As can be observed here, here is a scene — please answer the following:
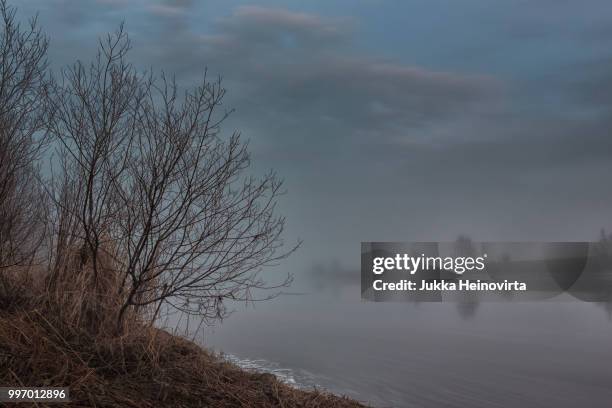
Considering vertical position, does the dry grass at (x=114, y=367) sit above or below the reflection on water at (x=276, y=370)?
A: above

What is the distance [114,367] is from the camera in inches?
197

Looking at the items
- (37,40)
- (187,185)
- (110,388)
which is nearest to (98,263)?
(187,185)

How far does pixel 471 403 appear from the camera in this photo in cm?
904

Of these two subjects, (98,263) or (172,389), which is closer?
(172,389)

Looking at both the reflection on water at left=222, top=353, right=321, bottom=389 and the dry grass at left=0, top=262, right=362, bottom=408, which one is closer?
the dry grass at left=0, top=262, right=362, bottom=408

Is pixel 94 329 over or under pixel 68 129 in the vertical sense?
under

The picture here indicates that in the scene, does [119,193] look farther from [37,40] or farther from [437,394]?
[437,394]

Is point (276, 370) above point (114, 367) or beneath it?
beneath

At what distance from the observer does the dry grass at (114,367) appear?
4543 mm

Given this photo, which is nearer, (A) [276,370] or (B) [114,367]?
(B) [114,367]

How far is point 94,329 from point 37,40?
13.6ft

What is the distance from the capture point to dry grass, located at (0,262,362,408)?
4.54 meters

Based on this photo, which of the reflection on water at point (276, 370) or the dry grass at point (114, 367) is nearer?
the dry grass at point (114, 367)

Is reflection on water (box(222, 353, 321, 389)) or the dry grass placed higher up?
the dry grass
